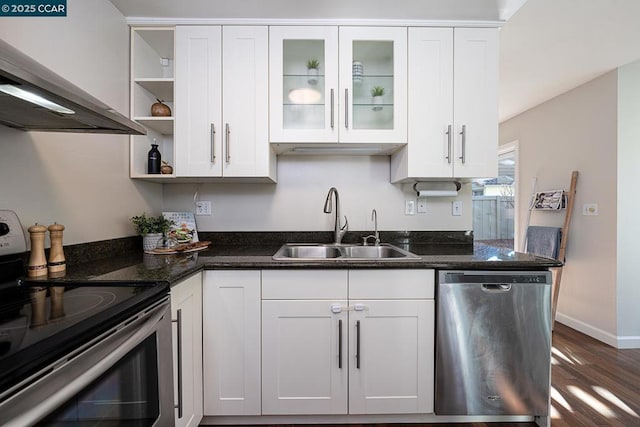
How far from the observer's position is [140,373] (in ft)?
3.12

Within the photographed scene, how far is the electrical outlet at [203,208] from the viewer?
2.11m

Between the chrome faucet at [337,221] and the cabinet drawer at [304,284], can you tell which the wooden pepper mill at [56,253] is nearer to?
the cabinet drawer at [304,284]

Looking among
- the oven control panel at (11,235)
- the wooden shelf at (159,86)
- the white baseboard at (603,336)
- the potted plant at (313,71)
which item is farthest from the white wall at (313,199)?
the white baseboard at (603,336)

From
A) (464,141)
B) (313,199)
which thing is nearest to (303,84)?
(313,199)

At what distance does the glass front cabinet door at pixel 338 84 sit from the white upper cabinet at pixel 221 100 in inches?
3.6

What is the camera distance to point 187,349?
1.31 m

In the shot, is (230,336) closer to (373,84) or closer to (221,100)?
(221,100)

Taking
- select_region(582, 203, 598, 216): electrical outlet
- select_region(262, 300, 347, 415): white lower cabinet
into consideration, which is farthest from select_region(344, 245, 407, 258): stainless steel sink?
select_region(582, 203, 598, 216): electrical outlet

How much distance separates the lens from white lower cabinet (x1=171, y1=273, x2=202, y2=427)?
1.22 meters

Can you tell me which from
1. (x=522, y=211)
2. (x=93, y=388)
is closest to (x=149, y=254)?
(x=93, y=388)

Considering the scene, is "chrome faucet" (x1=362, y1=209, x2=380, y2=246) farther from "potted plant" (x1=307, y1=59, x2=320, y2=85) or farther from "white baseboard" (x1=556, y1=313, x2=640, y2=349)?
"white baseboard" (x1=556, y1=313, x2=640, y2=349)

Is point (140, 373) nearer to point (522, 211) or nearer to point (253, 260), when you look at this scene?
point (253, 260)

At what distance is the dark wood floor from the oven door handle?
1347 millimetres

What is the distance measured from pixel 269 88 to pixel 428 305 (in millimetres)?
1535
